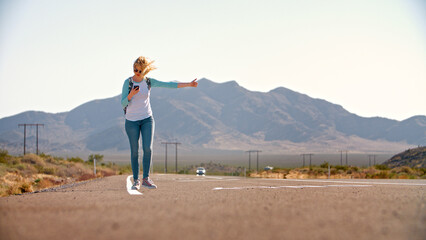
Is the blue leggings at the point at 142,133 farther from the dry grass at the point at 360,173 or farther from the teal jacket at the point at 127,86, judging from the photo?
the dry grass at the point at 360,173

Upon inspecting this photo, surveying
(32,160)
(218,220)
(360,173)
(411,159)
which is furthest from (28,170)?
(411,159)

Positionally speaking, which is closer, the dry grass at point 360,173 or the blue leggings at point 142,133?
the blue leggings at point 142,133

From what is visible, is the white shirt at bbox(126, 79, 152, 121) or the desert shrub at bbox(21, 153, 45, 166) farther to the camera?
the desert shrub at bbox(21, 153, 45, 166)

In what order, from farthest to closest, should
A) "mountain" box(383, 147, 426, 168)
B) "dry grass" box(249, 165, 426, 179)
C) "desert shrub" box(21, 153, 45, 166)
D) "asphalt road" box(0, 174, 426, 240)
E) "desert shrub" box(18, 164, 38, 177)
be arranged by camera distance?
"mountain" box(383, 147, 426, 168), "desert shrub" box(21, 153, 45, 166), "desert shrub" box(18, 164, 38, 177), "dry grass" box(249, 165, 426, 179), "asphalt road" box(0, 174, 426, 240)

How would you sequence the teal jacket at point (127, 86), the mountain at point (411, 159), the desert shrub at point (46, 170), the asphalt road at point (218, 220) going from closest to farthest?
the asphalt road at point (218, 220), the teal jacket at point (127, 86), the desert shrub at point (46, 170), the mountain at point (411, 159)

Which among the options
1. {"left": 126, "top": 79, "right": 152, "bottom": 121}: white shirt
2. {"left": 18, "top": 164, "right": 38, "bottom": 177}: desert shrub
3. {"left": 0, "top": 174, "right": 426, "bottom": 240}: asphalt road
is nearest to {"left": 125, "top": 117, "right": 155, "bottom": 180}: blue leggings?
{"left": 126, "top": 79, "right": 152, "bottom": 121}: white shirt

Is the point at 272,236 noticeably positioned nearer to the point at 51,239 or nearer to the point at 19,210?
the point at 51,239

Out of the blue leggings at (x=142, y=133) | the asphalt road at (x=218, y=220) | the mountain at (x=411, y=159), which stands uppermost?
the blue leggings at (x=142, y=133)

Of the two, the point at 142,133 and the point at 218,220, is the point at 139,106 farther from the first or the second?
the point at 218,220

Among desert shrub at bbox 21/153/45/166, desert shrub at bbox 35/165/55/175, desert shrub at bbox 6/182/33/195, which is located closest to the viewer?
desert shrub at bbox 6/182/33/195

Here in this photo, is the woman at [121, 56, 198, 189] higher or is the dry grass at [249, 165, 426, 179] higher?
the woman at [121, 56, 198, 189]

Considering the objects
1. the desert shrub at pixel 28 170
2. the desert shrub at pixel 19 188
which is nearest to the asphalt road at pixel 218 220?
the desert shrub at pixel 19 188

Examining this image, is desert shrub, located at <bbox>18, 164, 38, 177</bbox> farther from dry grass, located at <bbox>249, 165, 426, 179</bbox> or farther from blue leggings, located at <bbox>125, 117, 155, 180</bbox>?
blue leggings, located at <bbox>125, 117, 155, 180</bbox>

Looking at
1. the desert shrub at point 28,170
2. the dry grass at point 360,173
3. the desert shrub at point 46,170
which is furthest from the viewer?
the desert shrub at point 46,170
